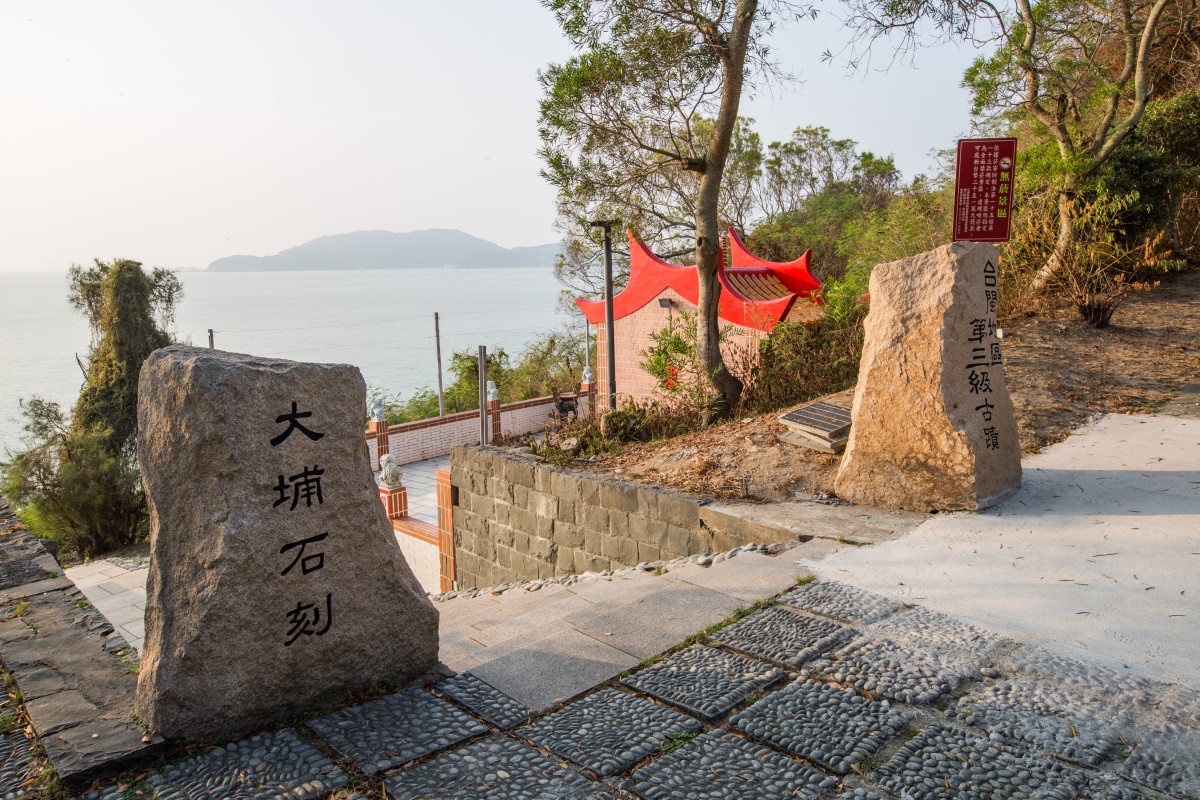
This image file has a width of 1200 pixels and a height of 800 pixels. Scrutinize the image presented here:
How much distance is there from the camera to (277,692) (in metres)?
2.97

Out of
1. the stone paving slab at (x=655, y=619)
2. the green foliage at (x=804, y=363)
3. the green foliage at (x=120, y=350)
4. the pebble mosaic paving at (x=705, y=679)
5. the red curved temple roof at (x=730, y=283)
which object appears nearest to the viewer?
the pebble mosaic paving at (x=705, y=679)

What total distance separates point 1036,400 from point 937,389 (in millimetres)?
3059

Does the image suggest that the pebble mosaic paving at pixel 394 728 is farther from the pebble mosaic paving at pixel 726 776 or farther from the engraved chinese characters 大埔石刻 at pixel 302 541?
the pebble mosaic paving at pixel 726 776

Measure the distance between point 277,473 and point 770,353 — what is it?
815 cm

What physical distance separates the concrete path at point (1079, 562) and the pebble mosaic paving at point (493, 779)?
2164mm

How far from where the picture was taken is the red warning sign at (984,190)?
623 centimetres

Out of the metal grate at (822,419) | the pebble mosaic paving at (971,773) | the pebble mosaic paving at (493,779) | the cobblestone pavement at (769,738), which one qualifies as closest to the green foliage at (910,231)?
the metal grate at (822,419)

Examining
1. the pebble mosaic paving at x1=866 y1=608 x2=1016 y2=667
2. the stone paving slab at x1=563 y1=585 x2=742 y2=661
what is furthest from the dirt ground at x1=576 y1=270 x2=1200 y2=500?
the pebble mosaic paving at x1=866 y1=608 x2=1016 y2=667

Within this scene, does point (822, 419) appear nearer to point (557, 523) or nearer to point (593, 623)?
point (557, 523)

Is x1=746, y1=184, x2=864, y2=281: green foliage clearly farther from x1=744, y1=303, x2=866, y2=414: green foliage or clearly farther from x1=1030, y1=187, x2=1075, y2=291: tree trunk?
x1=744, y1=303, x2=866, y2=414: green foliage

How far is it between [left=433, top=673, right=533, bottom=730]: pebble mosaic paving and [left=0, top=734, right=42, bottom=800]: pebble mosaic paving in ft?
4.42

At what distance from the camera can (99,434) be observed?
14695 millimetres

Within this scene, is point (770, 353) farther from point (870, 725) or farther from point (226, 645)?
point (226, 645)

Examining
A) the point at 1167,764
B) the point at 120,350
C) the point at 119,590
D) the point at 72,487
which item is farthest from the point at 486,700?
the point at 120,350
